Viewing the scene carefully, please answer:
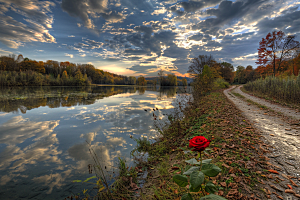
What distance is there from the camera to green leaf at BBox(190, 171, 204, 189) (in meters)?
1.28

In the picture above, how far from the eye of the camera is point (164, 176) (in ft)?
12.0

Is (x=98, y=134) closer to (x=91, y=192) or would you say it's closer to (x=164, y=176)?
(x=91, y=192)

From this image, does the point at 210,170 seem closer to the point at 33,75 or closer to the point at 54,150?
the point at 54,150

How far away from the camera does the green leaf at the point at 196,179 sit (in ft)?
4.19

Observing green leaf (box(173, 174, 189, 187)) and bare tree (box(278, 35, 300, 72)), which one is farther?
bare tree (box(278, 35, 300, 72))

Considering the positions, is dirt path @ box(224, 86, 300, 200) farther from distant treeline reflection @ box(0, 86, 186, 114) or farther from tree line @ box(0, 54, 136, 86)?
tree line @ box(0, 54, 136, 86)

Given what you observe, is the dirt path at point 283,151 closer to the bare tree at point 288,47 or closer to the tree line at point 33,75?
the bare tree at point 288,47

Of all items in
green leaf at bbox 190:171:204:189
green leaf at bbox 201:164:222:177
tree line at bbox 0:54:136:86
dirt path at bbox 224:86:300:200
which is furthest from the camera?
tree line at bbox 0:54:136:86

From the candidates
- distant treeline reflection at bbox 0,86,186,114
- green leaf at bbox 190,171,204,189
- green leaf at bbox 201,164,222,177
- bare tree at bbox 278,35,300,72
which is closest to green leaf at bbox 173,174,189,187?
green leaf at bbox 190,171,204,189

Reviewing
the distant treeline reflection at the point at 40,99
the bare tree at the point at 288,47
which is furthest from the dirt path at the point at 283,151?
the bare tree at the point at 288,47

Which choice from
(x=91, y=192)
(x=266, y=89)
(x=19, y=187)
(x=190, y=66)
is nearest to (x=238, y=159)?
(x=91, y=192)

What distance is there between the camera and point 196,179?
133 centimetres

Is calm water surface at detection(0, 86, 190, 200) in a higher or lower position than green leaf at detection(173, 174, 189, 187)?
lower

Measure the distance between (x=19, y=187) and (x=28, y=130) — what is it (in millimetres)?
4742
